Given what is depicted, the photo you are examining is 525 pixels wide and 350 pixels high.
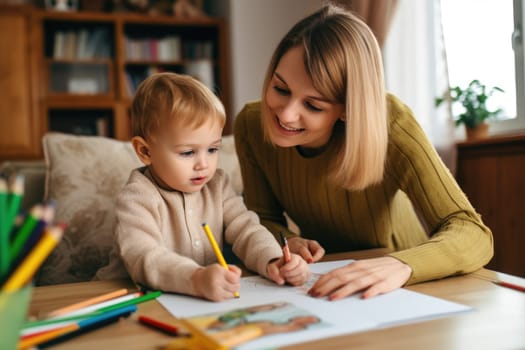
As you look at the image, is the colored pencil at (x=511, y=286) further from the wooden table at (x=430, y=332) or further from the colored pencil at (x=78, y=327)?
the colored pencil at (x=78, y=327)

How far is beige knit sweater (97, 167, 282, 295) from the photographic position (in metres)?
0.90

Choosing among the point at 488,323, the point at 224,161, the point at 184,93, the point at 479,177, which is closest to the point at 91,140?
the point at 224,161

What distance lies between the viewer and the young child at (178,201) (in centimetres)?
93

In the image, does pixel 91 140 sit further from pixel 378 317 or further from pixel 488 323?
pixel 488 323

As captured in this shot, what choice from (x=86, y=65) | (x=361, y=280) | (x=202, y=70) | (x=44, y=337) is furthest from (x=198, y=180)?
(x=86, y=65)

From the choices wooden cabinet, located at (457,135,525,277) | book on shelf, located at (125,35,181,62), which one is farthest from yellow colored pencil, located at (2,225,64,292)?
book on shelf, located at (125,35,181,62)

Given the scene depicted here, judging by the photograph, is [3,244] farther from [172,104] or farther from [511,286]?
[511,286]

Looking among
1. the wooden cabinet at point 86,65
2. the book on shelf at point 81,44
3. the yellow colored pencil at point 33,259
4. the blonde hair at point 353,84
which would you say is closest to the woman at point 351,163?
the blonde hair at point 353,84

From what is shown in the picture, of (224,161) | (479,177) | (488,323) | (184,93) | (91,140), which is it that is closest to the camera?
(488,323)

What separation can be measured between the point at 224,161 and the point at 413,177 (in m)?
0.73

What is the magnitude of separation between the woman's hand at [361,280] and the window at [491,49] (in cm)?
178

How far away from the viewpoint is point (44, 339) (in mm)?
617

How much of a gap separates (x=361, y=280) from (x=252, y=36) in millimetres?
3549

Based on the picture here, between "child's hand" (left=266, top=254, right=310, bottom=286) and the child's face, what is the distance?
24cm
